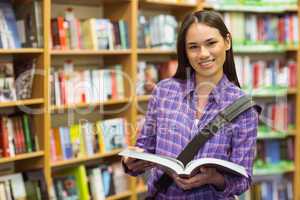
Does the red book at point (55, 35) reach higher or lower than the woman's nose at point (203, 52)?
higher

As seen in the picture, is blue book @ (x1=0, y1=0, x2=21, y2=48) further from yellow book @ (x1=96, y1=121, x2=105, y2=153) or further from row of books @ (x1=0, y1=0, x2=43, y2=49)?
yellow book @ (x1=96, y1=121, x2=105, y2=153)

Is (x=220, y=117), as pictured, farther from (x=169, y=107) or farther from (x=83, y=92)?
(x=83, y=92)

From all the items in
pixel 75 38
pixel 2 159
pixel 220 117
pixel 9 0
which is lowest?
pixel 2 159

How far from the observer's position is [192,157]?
1.36m

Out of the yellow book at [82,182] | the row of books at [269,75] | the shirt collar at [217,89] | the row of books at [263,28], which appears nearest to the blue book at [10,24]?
the yellow book at [82,182]

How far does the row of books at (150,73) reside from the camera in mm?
2816

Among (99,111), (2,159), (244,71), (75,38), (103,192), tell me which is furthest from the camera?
(244,71)

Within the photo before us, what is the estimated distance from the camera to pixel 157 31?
2848mm

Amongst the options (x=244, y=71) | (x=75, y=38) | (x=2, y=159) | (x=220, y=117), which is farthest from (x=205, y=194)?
(x=244, y=71)

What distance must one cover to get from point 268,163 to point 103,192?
150cm

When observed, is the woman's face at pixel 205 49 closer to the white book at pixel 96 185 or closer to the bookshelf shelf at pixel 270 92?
the white book at pixel 96 185

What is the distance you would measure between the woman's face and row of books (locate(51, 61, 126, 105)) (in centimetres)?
116

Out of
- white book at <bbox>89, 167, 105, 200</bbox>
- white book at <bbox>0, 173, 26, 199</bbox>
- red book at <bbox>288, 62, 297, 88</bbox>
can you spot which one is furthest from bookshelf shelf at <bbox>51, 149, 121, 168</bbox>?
red book at <bbox>288, 62, 297, 88</bbox>

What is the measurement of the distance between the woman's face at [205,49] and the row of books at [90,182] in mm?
1389
